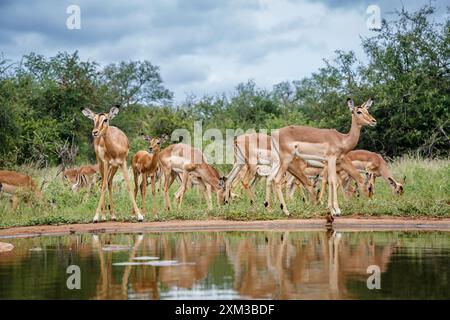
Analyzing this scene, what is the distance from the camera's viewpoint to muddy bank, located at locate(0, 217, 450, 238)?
1498cm

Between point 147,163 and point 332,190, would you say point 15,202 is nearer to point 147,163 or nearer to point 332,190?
point 147,163

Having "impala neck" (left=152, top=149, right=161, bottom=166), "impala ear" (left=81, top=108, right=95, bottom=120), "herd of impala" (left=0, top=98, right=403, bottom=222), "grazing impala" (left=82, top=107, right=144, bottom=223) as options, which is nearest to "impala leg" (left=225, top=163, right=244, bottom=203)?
"herd of impala" (left=0, top=98, right=403, bottom=222)

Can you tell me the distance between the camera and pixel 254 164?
20.7 m

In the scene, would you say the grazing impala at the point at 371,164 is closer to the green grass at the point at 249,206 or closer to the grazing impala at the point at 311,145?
the green grass at the point at 249,206

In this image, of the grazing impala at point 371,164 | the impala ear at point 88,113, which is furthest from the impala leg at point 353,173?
the impala ear at point 88,113

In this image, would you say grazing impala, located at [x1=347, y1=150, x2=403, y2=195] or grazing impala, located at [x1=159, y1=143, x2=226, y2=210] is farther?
grazing impala, located at [x1=347, y1=150, x2=403, y2=195]

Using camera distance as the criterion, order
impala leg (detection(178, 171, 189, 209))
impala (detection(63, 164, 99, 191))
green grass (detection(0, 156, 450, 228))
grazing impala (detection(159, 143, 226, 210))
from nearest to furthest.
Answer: green grass (detection(0, 156, 450, 228)) < impala leg (detection(178, 171, 189, 209)) < grazing impala (detection(159, 143, 226, 210)) < impala (detection(63, 164, 99, 191))

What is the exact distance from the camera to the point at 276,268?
30.4 ft

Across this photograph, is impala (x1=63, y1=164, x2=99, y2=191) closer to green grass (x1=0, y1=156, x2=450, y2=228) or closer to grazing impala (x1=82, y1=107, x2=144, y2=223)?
green grass (x1=0, y1=156, x2=450, y2=228)

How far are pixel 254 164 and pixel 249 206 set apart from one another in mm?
1878

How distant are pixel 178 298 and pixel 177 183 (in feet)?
62.9

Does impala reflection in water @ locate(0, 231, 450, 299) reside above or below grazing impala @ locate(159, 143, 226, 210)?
below

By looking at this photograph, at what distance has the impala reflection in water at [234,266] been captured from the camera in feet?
25.3

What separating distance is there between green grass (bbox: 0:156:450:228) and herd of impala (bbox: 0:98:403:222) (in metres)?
0.40
